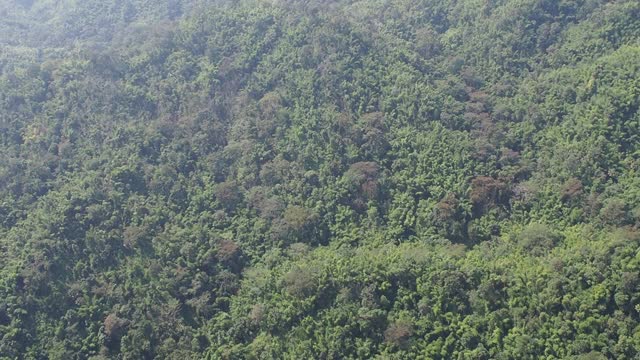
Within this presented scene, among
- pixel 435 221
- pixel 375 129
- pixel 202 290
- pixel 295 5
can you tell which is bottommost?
pixel 202 290

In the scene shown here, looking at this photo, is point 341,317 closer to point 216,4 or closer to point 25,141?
point 25,141

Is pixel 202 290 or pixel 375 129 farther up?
pixel 375 129

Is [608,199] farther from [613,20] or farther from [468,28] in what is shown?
[468,28]

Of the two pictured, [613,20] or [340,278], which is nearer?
[340,278]

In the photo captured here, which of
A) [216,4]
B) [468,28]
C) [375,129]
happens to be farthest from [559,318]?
[216,4]

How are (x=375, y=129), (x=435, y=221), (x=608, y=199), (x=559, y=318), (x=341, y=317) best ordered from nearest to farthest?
1. (x=559, y=318)
2. (x=341, y=317)
3. (x=608, y=199)
4. (x=435, y=221)
5. (x=375, y=129)

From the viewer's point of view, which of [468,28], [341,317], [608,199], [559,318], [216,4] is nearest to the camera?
[559,318]

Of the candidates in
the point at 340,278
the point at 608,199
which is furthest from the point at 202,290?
the point at 608,199
